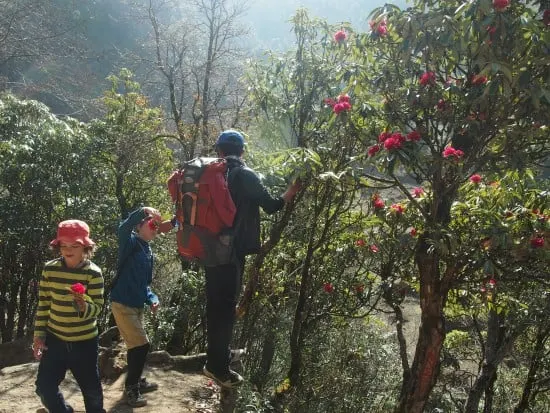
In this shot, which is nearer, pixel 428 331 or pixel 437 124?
pixel 437 124

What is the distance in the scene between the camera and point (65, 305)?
3.25 meters

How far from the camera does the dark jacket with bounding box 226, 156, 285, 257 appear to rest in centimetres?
332

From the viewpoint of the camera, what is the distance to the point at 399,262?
6328mm

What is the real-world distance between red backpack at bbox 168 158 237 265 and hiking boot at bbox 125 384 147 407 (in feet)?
5.19

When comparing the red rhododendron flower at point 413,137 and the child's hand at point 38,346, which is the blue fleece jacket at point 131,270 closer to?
the child's hand at point 38,346

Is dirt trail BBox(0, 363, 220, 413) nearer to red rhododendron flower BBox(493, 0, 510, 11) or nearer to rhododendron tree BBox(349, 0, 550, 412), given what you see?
rhododendron tree BBox(349, 0, 550, 412)

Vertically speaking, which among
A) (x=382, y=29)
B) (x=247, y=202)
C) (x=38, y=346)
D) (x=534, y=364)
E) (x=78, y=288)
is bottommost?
(x=534, y=364)

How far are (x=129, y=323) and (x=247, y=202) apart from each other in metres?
1.42

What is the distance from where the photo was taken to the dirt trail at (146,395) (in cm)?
431

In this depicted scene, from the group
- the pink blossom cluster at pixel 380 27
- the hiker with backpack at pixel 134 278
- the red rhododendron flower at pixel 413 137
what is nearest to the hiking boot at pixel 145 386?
the hiker with backpack at pixel 134 278

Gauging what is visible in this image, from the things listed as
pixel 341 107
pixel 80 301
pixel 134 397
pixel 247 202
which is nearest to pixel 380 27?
pixel 341 107

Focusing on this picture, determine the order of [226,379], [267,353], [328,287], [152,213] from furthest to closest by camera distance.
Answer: [267,353]
[328,287]
[152,213]
[226,379]

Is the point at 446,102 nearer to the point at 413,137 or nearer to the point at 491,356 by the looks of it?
the point at 413,137

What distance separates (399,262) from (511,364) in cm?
1240
